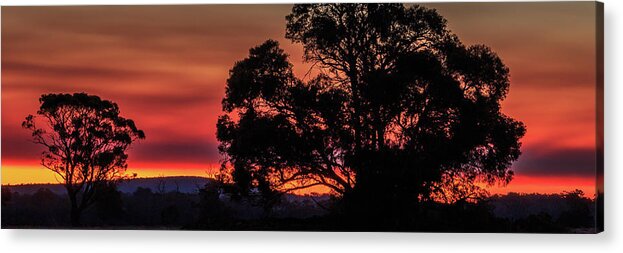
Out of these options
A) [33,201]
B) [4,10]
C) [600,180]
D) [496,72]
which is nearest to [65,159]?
[33,201]

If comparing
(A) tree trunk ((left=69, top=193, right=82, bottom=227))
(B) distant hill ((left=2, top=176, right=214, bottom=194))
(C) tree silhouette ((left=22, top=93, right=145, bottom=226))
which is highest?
(C) tree silhouette ((left=22, top=93, right=145, bottom=226))

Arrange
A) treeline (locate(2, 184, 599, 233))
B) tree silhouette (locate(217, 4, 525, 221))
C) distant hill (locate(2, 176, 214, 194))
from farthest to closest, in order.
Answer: distant hill (locate(2, 176, 214, 194))
tree silhouette (locate(217, 4, 525, 221))
treeline (locate(2, 184, 599, 233))

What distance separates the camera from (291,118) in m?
11.4

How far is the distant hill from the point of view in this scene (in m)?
11.4

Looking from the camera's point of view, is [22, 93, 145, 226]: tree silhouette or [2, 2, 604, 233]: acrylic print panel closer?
[2, 2, 604, 233]: acrylic print panel

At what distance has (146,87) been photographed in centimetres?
1141

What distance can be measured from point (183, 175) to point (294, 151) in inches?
35.1

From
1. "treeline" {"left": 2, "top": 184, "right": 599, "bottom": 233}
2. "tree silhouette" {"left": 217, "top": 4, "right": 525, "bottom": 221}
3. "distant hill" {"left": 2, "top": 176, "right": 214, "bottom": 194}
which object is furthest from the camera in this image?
"distant hill" {"left": 2, "top": 176, "right": 214, "bottom": 194}

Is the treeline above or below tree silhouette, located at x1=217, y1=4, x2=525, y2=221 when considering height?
below

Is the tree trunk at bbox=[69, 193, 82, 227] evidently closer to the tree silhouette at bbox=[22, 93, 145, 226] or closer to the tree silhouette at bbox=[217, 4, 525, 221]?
the tree silhouette at bbox=[22, 93, 145, 226]

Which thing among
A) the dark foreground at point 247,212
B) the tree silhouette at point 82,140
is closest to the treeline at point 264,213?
the dark foreground at point 247,212

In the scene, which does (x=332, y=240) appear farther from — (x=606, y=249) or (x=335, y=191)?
(x=606, y=249)

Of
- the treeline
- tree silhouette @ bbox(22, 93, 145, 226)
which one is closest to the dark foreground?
the treeline

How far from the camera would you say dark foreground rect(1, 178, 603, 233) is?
36.3 ft
